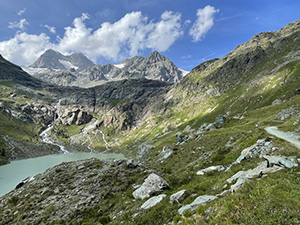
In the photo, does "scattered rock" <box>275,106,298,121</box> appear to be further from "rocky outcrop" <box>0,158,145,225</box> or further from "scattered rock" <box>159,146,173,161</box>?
"rocky outcrop" <box>0,158,145,225</box>

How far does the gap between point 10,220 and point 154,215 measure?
17.7m

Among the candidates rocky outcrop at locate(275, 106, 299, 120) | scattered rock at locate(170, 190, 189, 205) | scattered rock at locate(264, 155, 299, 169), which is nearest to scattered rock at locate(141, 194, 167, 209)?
scattered rock at locate(170, 190, 189, 205)

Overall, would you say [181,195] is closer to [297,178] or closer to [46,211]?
[297,178]

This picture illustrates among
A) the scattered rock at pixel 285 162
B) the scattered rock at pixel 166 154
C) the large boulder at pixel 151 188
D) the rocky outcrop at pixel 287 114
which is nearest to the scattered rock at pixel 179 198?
the large boulder at pixel 151 188

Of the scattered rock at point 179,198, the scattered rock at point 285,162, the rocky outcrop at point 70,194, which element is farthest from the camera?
the rocky outcrop at point 70,194

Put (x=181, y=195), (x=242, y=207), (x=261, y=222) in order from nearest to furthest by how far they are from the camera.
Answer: (x=261, y=222) → (x=242, y=207) → (x=181, y=195)

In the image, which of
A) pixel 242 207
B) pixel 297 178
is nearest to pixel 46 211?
pixel 242 207

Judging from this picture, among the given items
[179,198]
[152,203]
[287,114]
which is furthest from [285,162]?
[287,114]

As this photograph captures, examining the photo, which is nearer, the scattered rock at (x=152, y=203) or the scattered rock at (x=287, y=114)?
the scattered rock at (x=152, y=203)

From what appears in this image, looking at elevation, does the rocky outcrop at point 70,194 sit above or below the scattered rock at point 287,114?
above

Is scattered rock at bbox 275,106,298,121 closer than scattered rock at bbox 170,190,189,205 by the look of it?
No

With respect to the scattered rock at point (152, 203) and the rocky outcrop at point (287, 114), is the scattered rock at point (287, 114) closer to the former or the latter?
the rocky outcrop at point (287, 114)

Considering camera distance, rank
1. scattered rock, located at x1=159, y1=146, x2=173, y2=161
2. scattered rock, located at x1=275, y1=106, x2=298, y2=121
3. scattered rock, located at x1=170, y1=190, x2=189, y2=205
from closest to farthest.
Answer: scattered rock, located at x1=170, y1=190, x2=189, y2=205, scattered rock, located at x1=275, y1=106, x2=298, y2=121, scattered rock, located at x1=159, y1=146, x2=173, y2=161

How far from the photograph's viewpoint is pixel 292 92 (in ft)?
413
